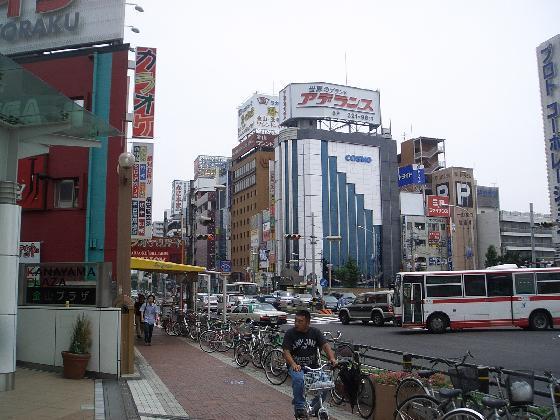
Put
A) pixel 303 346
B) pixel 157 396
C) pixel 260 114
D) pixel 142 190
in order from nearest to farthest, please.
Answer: pixel 303 346, pixel 157 396, pixel 142 190, pixel 260 114

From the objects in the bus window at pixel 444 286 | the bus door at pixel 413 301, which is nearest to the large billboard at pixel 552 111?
the bus window at pixel 444 286

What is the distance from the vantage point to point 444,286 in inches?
1057

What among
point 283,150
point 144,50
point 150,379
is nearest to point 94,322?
point 150,379

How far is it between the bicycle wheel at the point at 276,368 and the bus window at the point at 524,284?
1756 cm

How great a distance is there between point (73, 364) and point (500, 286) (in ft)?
67.3

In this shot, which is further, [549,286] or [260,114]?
[260,114]

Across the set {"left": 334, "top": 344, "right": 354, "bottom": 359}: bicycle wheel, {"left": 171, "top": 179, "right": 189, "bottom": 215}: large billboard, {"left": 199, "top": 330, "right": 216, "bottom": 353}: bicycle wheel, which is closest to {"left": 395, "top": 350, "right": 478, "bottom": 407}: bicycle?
{"left": 334, "top": 344, "right": 354, "bottom": 359}: bicycle wheel

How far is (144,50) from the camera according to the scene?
20.7 metres

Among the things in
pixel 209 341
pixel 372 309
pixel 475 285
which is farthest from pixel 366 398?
pixel 372 309

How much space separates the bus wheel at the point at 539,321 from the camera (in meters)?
26.8

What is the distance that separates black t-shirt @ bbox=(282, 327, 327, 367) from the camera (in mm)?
7805

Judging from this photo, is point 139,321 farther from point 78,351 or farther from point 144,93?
point 78,351

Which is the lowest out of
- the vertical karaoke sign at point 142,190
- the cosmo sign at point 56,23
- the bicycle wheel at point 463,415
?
the bicycle wheel at point 463,415

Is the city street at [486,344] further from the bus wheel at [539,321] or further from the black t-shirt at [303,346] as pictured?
the black t-shirt at [303,346]
